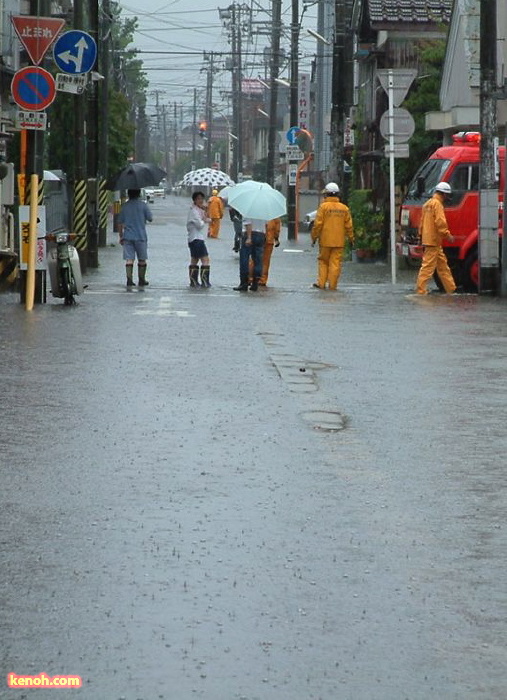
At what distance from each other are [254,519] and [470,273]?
68.3 feet

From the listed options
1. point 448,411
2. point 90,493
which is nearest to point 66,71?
point 448,411

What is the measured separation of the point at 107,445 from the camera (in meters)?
10.1

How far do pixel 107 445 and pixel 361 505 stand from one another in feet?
7.26

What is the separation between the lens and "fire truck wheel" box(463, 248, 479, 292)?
28281 millimetres

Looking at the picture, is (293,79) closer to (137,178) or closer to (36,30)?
(137,178)

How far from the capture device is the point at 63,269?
73.8 ft

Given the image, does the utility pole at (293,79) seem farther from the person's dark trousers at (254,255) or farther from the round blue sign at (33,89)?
the round blue sign at (33,89)

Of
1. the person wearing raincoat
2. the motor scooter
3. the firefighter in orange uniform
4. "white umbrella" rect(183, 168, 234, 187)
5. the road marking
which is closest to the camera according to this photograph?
the road marking

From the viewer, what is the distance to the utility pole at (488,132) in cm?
2541

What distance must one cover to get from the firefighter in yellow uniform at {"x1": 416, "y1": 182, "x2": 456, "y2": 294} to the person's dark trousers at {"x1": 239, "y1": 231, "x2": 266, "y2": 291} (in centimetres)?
238

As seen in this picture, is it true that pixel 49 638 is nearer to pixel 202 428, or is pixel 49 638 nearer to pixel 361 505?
pixel 361 505

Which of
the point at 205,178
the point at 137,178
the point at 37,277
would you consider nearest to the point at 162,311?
the point at 37,277

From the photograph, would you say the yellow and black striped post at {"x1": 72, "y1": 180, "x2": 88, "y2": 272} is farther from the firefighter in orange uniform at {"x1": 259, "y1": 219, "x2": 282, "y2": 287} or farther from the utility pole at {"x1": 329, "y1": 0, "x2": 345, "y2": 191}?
the utility pole at {"x1": 329, "y1": 0, "x2": 345, "y2": 191}

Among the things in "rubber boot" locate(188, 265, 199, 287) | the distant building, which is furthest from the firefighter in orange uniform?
the distant building
